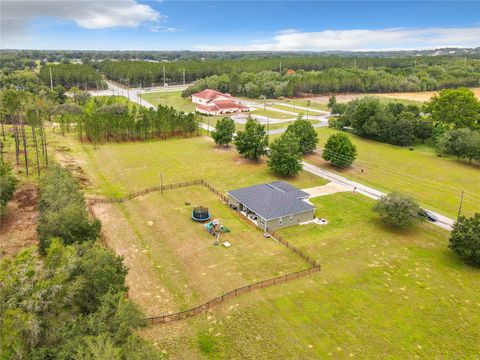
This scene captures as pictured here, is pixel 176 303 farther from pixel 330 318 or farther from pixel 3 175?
pixel 3 175

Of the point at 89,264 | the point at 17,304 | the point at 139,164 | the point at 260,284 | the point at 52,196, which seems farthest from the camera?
the point at 139,164

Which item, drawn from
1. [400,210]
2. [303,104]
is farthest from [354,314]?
[303,104]

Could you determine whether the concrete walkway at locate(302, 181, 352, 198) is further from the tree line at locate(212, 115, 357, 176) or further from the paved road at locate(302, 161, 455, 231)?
the tree line at locate(212, 115, 357, 176)

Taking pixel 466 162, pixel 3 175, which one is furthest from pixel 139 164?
pixel 466 162

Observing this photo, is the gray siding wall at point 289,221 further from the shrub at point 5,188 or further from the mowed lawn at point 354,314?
the shrub at point 5,188

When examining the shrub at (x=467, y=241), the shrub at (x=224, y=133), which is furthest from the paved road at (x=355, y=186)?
the shrub at (x=224, y=133)

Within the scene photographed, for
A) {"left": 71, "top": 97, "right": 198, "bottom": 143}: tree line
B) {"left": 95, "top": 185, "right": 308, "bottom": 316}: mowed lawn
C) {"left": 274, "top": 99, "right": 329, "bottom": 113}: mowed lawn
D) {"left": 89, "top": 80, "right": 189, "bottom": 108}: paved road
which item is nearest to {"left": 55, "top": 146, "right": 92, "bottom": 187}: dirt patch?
{"left": 71, "top": 97, "right": 198, "bottom": 143}: tree line

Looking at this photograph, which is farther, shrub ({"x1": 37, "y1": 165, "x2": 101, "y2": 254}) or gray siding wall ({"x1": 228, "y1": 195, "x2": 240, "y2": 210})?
gray siding wall ({"x1": 228, "y1": 195, "x2": 240, "y2": 210})

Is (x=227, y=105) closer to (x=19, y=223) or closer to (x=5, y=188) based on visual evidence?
(x=5, y=188)
